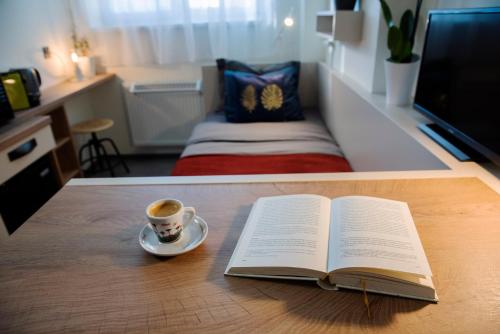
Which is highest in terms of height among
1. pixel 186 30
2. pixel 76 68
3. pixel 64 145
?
pixel 186 30

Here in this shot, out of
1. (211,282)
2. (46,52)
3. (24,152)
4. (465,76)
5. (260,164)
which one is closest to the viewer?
(211,282)

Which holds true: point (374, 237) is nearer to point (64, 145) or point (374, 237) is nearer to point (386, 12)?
point (386, 12)

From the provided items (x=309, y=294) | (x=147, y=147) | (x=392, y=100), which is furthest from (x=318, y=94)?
(x=309, y=294)

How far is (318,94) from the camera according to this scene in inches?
113

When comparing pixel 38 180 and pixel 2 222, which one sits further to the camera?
pixel 38 180

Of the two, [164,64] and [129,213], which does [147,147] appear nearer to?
[164,64]

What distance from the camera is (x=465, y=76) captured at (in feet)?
3.63

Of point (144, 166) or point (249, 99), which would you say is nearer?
point (249, 99)

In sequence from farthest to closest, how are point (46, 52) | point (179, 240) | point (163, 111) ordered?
point (163, 111)
point (46, 52)
point (179, 240)

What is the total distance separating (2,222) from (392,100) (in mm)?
1847

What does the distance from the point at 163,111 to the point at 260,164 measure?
65.8 inches

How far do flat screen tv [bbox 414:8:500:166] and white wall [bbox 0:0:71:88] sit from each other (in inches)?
97.4

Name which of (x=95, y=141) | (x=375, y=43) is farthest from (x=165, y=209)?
(x=95, y=141)

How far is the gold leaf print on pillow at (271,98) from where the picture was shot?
8.30ft
